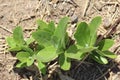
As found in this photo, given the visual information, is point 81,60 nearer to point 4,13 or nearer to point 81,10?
point 81,10

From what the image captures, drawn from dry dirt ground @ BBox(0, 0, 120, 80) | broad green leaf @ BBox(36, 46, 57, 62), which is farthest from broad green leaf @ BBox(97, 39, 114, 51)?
broad green leaf @ BBox(36, 46, 57, 62)

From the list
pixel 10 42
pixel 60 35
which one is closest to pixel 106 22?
pixel 60 35

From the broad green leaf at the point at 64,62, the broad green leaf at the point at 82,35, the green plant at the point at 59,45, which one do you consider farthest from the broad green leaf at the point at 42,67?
the broad green leaf at the point at 82,35

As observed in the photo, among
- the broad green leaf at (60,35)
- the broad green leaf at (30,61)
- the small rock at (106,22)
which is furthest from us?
the small rock at (106,22)

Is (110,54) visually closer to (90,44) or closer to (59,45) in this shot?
(90,44)

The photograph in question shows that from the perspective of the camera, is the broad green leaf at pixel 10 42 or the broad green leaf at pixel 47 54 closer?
the broad green leaf at pixel 47 54

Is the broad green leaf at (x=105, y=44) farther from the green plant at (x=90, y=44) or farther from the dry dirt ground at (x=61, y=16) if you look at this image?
the dry dirt ground at (x=61, y=16)

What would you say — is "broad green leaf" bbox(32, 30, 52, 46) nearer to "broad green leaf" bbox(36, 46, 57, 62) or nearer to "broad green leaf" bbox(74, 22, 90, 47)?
"broad green leaf" bbox(36, 46, 57, 62)
